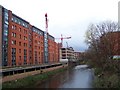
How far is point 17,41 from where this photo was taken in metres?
57.0

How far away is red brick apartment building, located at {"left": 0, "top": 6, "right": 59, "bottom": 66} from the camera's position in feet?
162

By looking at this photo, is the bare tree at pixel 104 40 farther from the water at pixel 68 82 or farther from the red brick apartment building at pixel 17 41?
the red brick apartment building at pixel 17 41

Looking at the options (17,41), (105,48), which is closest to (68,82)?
(105,48)

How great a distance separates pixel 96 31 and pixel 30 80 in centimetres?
1825

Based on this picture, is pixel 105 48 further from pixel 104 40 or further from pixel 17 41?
pixel 17 41

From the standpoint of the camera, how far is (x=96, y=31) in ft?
161

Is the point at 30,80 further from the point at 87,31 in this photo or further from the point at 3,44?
the point at 87,31

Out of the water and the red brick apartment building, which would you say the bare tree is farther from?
the red brick apartment building

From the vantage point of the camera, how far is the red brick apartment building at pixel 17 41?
162ft

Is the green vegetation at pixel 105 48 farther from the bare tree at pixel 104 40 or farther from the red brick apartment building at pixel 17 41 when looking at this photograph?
the red brick apartment building at pixel 17 41

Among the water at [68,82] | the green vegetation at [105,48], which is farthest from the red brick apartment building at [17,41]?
the green vegetation at [105,48]

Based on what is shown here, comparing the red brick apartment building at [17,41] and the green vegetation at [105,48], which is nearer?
the green vegetation at [105,48]

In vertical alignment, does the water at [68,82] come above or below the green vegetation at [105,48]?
below

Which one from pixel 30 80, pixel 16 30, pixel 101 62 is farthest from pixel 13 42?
pixel 101 62
